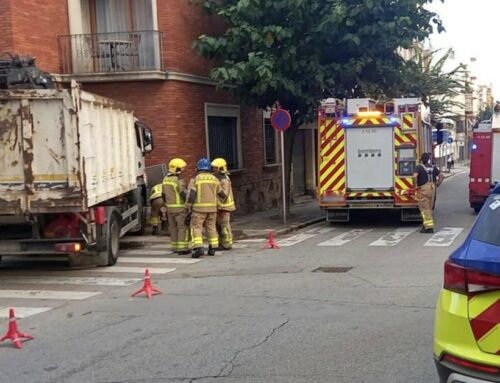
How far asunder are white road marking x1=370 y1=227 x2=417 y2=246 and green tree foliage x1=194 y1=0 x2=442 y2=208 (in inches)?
161

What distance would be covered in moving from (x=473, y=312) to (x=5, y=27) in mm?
13611

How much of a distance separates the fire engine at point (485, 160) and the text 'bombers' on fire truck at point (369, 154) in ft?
8.93

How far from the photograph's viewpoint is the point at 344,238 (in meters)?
13.4

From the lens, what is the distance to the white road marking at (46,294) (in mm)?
8319

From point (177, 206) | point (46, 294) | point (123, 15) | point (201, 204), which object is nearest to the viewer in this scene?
point (46, 294)

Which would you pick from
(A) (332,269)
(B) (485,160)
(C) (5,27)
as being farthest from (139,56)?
(B) (485,160)

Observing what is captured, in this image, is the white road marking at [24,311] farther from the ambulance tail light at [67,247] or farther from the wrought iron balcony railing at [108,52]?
the wrought iron balcony railing at [108,52]

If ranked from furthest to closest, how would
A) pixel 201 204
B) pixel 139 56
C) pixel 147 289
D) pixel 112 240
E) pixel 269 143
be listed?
pixel 269 143
pixel 139 56
pixel 201 204
pixel 112 240
pixel 147 289

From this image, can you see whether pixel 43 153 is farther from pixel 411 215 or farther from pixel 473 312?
pixel 411 215

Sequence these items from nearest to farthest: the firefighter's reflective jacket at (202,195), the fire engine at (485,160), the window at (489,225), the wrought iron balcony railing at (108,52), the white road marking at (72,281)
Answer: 1. the window at (489,225)
2. the white road marking at (72,281)
3. the firefighter's reflective jacket at (202,195)
4. the wrought iron balcony railing at (108,52)
5. the fire engine at (485,160)

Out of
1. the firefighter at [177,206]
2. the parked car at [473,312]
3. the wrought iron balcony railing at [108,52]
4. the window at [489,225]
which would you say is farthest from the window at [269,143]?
the parked car at [473,312]

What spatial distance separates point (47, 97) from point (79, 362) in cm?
480

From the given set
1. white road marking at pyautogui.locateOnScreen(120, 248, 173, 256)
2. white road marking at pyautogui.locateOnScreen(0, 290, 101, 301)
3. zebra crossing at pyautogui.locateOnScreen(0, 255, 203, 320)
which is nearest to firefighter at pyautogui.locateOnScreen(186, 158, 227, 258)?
zebra crossing at pyautogui.locateOnScreen(0, 255, 203, 320)

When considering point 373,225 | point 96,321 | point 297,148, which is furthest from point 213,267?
point 297,148
